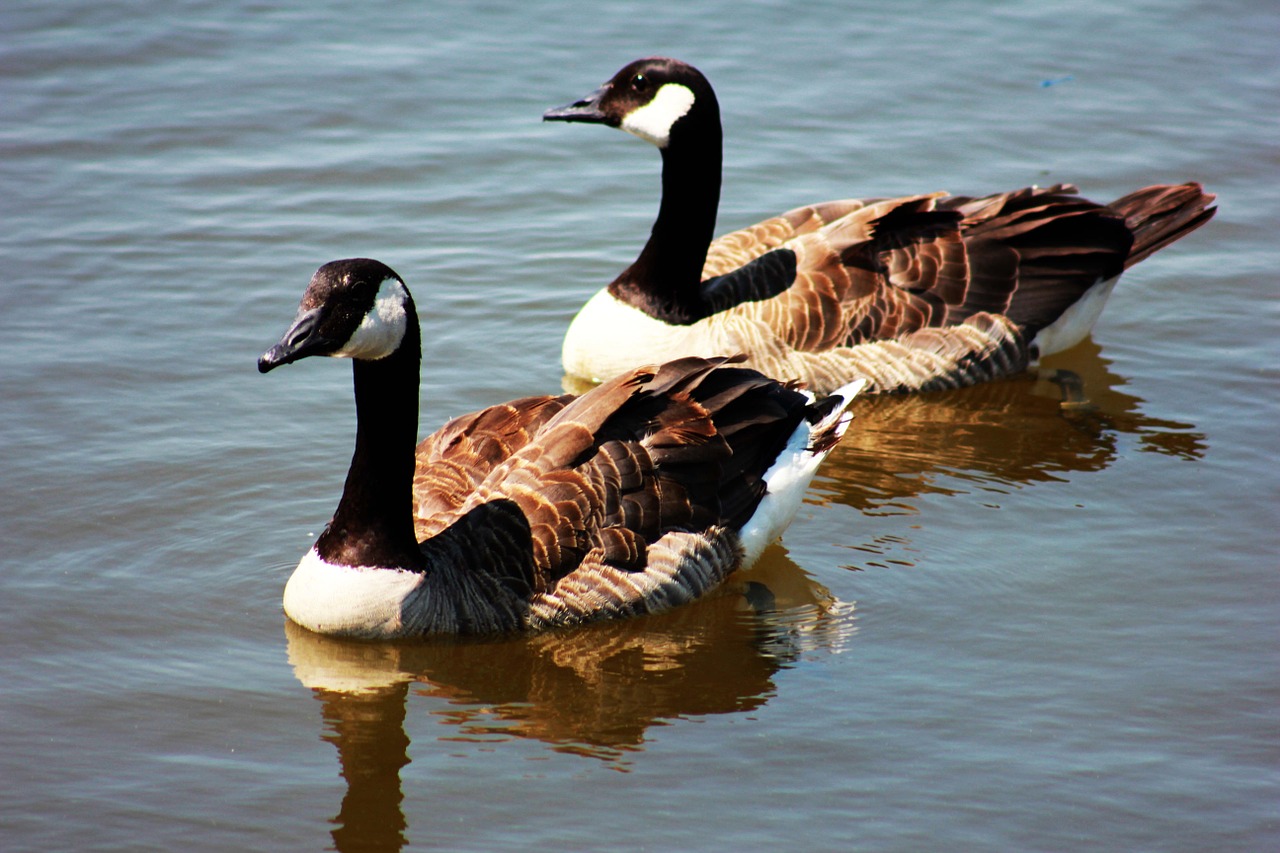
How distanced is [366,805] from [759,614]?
2.57m

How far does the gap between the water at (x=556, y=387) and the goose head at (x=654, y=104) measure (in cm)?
166

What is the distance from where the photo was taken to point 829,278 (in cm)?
1123

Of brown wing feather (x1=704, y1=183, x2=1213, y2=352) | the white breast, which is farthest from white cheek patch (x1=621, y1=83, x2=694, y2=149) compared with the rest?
the white breast

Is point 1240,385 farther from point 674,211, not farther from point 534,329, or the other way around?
point 534,329

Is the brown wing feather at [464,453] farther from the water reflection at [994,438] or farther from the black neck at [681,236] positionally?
the black neck at [681,236]

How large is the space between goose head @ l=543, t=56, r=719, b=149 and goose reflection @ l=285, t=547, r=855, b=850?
4063 millimetres

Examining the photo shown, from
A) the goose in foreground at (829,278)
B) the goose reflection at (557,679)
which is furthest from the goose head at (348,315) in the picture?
the goose in foreground at (829,278)

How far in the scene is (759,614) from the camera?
28.1 feet

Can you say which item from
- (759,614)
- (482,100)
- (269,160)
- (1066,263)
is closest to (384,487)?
(759,614)

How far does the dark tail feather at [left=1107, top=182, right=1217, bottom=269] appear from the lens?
1195cm

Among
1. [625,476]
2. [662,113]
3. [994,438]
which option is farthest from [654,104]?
[625,476]

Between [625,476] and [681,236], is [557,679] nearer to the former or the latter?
[625,476]

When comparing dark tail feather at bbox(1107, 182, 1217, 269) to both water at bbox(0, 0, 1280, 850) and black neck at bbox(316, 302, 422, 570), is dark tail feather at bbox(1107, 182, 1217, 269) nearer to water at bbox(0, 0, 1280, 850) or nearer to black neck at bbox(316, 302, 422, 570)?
water at bbox(0, 0, 1280, 850)

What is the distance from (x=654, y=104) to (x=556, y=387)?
6.90ft
